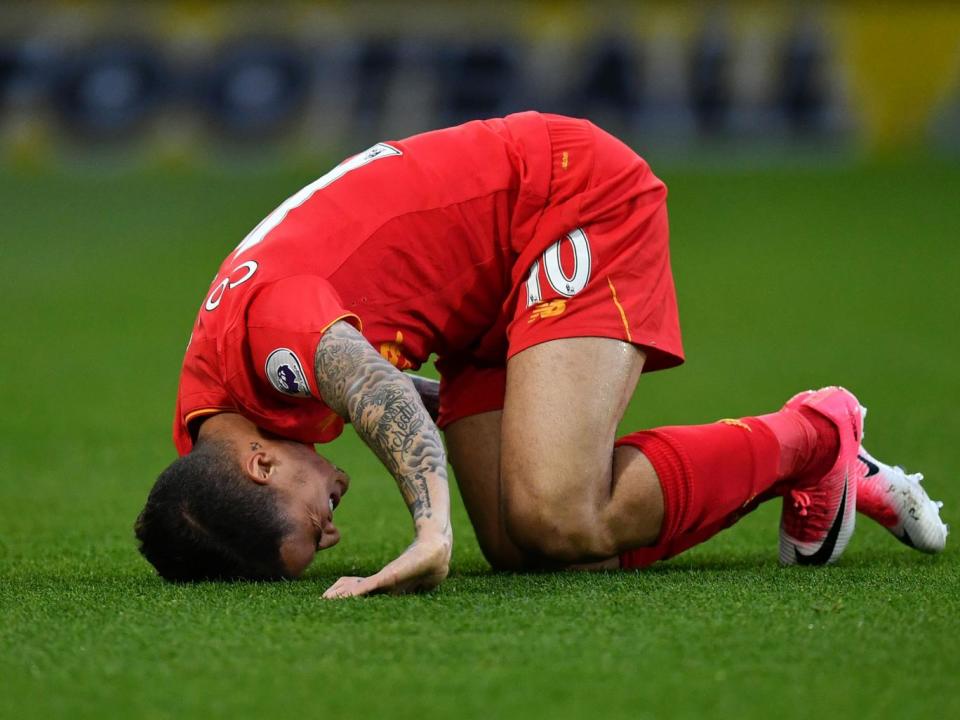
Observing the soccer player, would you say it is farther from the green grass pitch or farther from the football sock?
the green grass pitch

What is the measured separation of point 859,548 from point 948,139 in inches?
562

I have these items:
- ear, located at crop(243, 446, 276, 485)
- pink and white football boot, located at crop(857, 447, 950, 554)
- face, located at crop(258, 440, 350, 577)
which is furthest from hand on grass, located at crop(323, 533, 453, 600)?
pink and white football boot, located at crop(857, 447, 950, 554)

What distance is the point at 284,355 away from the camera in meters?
3.03

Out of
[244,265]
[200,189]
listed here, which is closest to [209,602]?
[244,265]

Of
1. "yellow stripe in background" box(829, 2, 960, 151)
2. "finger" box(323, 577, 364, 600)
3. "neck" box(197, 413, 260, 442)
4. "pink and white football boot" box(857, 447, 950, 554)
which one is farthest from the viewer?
"yellow stripe in background" box(829, 2, 960, 151)

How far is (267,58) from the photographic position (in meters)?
17.5

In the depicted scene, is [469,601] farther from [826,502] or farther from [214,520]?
[826,502]

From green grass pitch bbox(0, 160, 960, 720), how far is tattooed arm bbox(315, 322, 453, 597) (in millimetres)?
80

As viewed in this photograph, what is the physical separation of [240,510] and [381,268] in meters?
0.67

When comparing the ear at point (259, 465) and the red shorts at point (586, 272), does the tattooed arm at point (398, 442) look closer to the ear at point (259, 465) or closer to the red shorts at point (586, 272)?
the ear at point (259, 465)

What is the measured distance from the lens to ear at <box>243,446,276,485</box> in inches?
123

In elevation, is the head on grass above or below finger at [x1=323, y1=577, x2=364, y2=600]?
above

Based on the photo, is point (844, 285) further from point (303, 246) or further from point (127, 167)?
point (127, 167)

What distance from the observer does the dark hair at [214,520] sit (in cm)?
312
